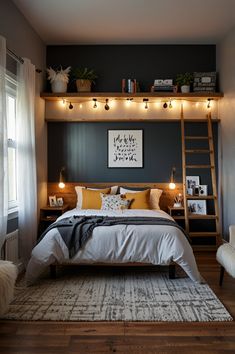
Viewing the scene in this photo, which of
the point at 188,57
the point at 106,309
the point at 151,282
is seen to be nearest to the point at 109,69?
the point at 188,57

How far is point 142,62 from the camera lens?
5207mm

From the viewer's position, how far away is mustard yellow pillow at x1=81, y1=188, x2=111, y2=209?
4715mm

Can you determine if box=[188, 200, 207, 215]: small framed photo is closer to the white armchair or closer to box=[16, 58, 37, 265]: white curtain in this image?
the white armchair

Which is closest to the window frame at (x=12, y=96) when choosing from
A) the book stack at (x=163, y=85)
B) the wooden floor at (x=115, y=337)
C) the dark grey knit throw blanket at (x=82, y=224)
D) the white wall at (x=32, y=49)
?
the white wall at (x=32, y=49)

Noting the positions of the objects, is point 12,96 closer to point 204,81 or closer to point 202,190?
point 204,81

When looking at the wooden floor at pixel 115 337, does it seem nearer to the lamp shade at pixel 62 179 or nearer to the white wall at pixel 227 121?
the white wall at pixel 227 121

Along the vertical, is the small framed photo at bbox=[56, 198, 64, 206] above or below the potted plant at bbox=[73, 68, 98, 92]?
below

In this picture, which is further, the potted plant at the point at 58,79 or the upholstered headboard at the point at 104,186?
the upholstered headboard at the point at 104,186

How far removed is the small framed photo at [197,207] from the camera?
5086mm

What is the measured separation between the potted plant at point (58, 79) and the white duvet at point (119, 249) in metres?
2.49

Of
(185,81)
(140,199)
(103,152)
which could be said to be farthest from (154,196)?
(185,81)

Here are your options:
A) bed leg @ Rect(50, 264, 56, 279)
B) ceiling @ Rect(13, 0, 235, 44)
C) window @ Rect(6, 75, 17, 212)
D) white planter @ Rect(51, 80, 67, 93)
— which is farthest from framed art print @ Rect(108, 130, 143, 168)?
bed leg @ Rect(50, 264, 56, 279)

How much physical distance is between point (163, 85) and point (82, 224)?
2633 mm

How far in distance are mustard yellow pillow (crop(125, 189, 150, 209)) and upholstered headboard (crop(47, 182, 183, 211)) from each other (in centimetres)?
43
